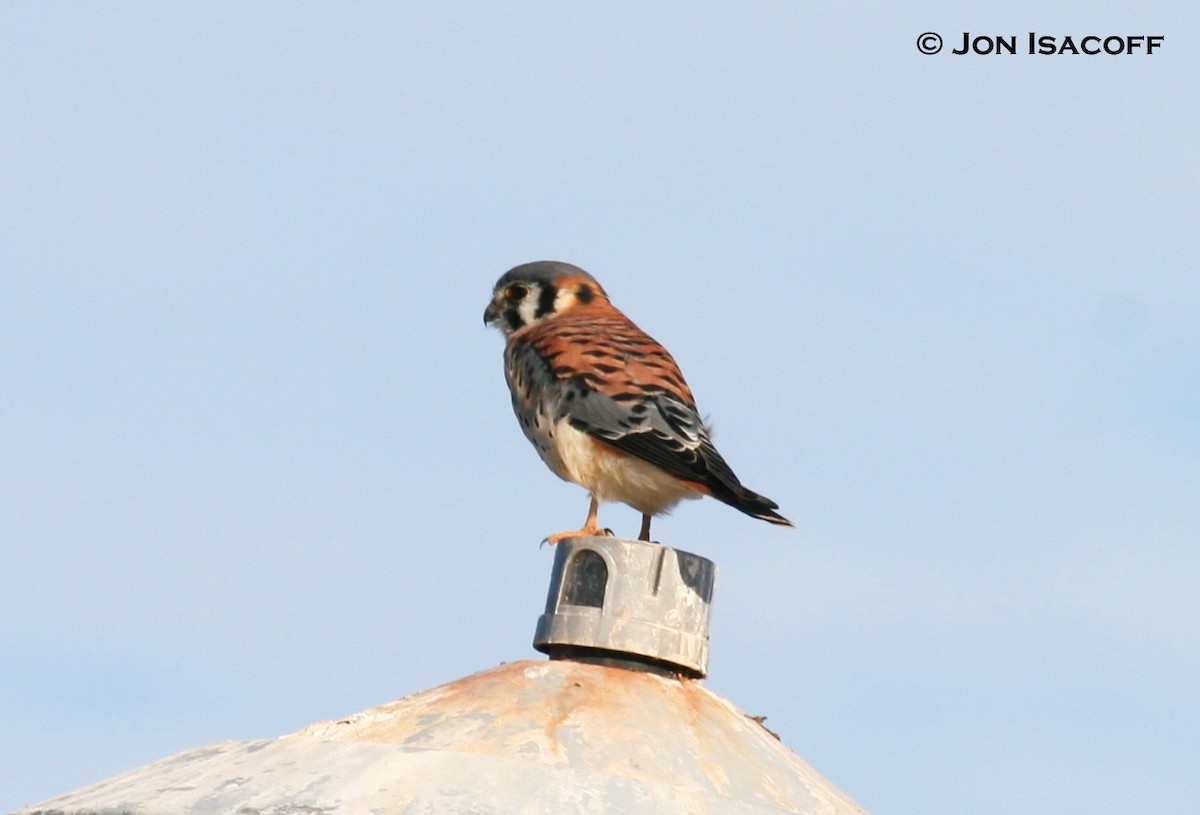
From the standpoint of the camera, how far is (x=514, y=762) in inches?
113

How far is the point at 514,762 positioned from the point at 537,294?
3.76m

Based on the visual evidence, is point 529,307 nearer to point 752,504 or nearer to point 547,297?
point 547,297

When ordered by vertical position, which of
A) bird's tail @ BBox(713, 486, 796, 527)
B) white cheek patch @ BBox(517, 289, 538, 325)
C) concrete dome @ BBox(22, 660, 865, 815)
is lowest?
concrete dome @ BBox(22, 660, 865, 815)

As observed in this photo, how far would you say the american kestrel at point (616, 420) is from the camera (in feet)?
17.5

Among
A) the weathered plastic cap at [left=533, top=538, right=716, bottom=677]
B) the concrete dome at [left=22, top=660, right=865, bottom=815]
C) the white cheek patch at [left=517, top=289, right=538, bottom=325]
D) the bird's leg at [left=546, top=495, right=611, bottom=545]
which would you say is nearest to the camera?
the concrete dome at [left=22, top=660, right=865, bottom=815]

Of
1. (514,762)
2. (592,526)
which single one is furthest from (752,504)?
(514,762)

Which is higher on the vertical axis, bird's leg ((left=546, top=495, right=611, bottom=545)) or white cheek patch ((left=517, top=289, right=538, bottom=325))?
white cheek patch ((left=517, top=289, right=538, bottom=325))

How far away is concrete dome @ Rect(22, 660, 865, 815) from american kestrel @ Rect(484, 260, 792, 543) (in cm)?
161

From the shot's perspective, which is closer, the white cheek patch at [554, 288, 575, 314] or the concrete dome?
the concrete dome

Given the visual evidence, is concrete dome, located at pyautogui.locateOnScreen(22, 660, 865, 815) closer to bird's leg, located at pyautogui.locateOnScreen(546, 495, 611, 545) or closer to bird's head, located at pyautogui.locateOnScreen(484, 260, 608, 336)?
bird's leg, located at pyautogui.locateOnScreen(546, 495, 611, 545)

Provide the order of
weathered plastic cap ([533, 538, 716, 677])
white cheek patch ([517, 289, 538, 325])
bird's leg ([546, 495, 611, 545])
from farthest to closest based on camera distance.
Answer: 1. white cheek patch ([517, 289, 538, 325])
2. bird's leg ([546, 495, 611, 545])
3. weathered plastic cap ([533, 538, 716, 677])

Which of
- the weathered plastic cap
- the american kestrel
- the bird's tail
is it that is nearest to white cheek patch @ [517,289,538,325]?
the american kestrel

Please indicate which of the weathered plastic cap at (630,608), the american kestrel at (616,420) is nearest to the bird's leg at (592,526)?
the american kestrel at (616,420)

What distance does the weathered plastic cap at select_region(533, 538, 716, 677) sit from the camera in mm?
3453
